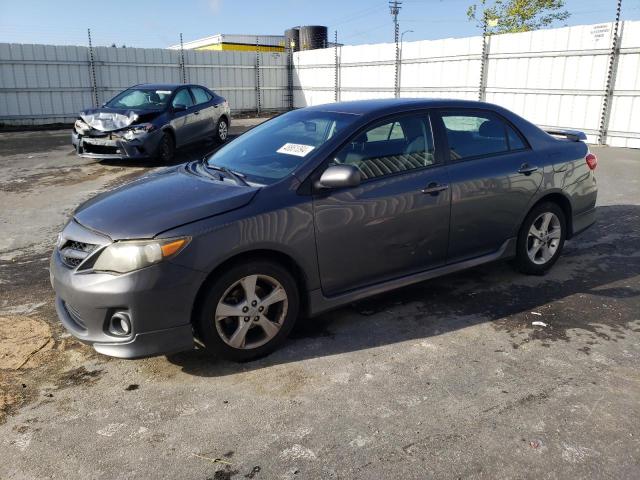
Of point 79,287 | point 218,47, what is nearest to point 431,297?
point 79,287

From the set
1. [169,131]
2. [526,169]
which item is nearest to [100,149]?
[169,131]

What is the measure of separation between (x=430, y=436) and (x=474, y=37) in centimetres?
1458

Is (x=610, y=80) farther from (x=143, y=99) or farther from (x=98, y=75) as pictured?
(x=98, y=75)

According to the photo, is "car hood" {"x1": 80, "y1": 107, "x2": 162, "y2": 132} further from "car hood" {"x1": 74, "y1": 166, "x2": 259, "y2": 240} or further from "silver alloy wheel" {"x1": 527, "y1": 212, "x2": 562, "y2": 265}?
"silver alloy wheel" {"x1": 527, "y1": 212, "x2": 562, "y2": 265}

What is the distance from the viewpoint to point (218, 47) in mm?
29406

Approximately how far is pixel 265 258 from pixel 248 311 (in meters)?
0.34

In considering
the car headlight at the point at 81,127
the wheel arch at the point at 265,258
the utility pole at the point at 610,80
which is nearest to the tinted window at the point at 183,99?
the car headlight at the point at 81,127

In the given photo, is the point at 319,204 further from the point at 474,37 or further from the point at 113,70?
the point at 113,70

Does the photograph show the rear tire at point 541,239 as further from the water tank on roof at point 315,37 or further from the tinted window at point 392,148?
the water tank on roof at point 315,37

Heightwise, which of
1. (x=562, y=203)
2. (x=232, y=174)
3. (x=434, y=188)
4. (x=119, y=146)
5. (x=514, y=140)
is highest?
(x=514, y=140)

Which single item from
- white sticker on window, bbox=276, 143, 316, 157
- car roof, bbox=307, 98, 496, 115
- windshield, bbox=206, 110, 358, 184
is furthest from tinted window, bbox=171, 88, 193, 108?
white sticker on window, bbox=276, 143, 316, 157

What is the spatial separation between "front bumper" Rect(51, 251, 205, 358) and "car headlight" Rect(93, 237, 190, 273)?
0.13 feet

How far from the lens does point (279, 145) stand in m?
4.08

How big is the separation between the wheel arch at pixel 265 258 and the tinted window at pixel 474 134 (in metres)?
1.58
